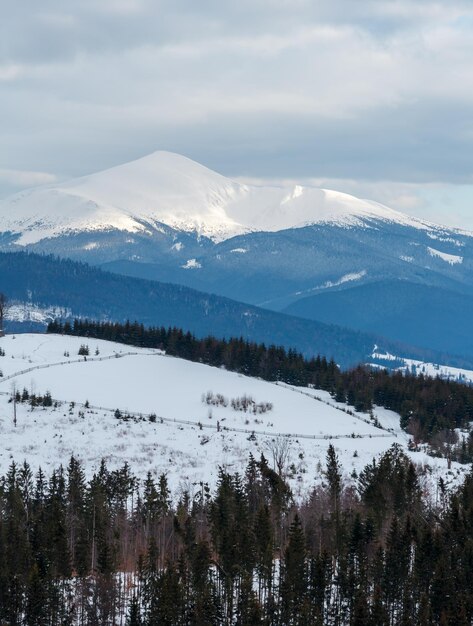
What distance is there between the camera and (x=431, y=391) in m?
173

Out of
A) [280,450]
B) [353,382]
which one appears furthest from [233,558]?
[353,382]

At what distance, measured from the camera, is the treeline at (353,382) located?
163000mm

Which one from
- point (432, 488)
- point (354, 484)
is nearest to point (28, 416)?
point (354, 484)

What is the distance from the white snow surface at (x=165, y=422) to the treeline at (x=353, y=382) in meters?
3.06

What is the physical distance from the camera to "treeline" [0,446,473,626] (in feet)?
249

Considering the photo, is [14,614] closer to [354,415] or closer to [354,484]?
[354,484]

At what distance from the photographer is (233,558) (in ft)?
276

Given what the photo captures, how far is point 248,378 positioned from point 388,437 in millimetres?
34620

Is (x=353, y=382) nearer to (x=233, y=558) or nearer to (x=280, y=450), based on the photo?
(x=280, y=450)

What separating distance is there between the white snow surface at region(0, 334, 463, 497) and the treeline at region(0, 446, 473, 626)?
14.4 meters

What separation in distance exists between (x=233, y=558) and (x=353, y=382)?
310 ft

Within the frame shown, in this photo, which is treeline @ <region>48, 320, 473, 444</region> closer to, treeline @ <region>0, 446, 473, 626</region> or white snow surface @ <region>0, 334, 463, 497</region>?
white snow surface @ <region>0, 334, 463, 497</region>

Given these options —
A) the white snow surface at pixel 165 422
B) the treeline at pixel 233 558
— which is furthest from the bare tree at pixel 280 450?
the treeline at pixel 233 558

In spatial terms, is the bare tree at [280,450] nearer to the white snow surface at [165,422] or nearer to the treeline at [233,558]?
the white snow surface at [165,422]
